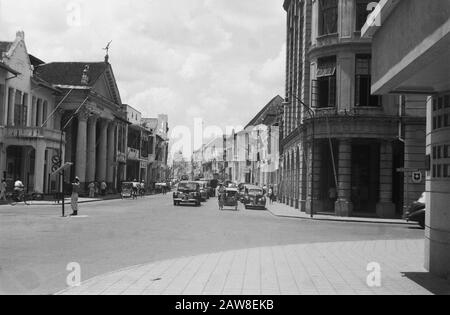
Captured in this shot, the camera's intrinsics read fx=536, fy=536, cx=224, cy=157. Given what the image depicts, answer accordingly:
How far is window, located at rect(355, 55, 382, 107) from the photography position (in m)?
34.7

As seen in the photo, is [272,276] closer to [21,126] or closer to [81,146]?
[21,126]

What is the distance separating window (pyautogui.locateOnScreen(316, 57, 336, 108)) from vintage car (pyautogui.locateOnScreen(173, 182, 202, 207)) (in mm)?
12146

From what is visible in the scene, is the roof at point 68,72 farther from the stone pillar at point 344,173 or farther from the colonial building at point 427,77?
the colonial building at point 427,77

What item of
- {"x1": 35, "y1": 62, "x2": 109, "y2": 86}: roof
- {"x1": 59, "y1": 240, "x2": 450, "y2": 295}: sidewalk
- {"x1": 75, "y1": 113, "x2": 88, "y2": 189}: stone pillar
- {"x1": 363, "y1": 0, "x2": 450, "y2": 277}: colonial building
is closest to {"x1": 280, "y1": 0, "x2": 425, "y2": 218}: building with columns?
{"x1": 59, "y1": 240, "x2": 450, "y2": 295}: sidewalk

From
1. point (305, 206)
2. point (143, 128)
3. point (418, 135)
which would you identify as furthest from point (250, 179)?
point (418, 135)

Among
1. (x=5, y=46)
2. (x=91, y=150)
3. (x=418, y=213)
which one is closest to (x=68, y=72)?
(x=91, y=150)

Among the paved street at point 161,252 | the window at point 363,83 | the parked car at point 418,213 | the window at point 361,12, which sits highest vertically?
the window at point 361,12

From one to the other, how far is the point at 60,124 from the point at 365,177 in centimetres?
3304

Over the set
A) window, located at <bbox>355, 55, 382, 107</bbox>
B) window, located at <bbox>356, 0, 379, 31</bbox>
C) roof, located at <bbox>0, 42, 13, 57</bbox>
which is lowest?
window, located at <bbox>355, 55, 382, 107</bbox>

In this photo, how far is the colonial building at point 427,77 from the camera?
341 inches

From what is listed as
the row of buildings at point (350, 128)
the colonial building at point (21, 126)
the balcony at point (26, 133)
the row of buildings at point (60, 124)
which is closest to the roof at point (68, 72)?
the row of buildings at point (60, 124)

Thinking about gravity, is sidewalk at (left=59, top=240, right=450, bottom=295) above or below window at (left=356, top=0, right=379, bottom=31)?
below

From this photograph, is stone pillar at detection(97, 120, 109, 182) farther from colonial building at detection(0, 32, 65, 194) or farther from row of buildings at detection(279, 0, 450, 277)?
row of buildings at detection(279, 0, 450, 277)

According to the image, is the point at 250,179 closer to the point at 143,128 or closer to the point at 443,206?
the point at 143,128
